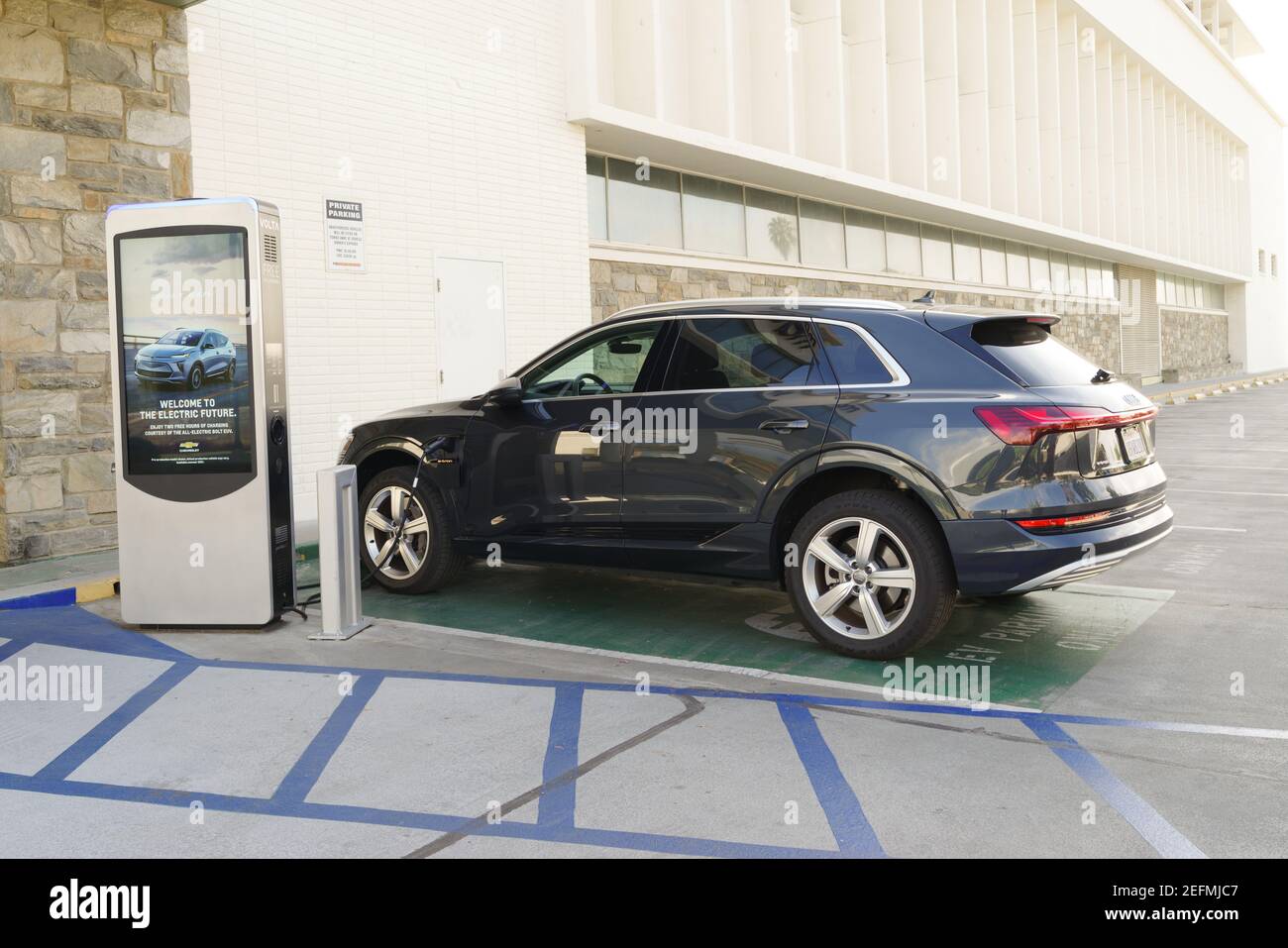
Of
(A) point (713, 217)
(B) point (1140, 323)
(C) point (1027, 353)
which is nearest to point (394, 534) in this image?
(C) point (1027, 353)

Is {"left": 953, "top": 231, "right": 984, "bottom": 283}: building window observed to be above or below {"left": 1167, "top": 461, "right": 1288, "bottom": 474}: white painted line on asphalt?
above

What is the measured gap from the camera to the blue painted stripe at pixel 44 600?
765 centimetres

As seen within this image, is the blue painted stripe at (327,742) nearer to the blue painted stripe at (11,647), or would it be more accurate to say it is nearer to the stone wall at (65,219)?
the blue painted stripe at (11,647)

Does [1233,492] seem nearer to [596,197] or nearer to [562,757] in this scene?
[596,197]

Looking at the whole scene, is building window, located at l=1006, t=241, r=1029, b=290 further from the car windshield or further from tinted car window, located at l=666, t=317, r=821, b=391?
the car windshield

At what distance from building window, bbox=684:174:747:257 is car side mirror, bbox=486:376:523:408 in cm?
974

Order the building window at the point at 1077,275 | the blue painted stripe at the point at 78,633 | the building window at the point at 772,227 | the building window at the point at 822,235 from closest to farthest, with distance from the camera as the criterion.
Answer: the blue painted stripe at the point at 78,633, the building window at the point at 772,227, the building window at the point at 822,235, the building window at the point at 1077,275

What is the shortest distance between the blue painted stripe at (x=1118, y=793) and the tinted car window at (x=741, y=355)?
88.3 inches

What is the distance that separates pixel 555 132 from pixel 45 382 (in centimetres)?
688

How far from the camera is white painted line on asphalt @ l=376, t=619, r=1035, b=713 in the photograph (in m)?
5.45

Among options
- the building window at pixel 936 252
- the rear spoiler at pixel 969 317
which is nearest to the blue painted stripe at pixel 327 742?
the rear spoiler at pixel 969 317

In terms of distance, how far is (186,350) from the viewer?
696 centimetres

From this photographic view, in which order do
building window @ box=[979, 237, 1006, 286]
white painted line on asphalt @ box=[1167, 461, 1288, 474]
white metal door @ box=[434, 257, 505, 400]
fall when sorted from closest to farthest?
white metal door @ box=[434, 257, 505, 400] < white painted line on asphalt @ box=[1167, 461, 1288, 474] < building window @ box=[979, 237, 1006, 286]

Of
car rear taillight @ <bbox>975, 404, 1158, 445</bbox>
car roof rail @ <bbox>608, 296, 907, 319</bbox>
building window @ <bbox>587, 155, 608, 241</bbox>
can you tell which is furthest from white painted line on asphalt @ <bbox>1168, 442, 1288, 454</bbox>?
car rear taillight @ <bbox>975, 404, 1158, 445</bbox>
